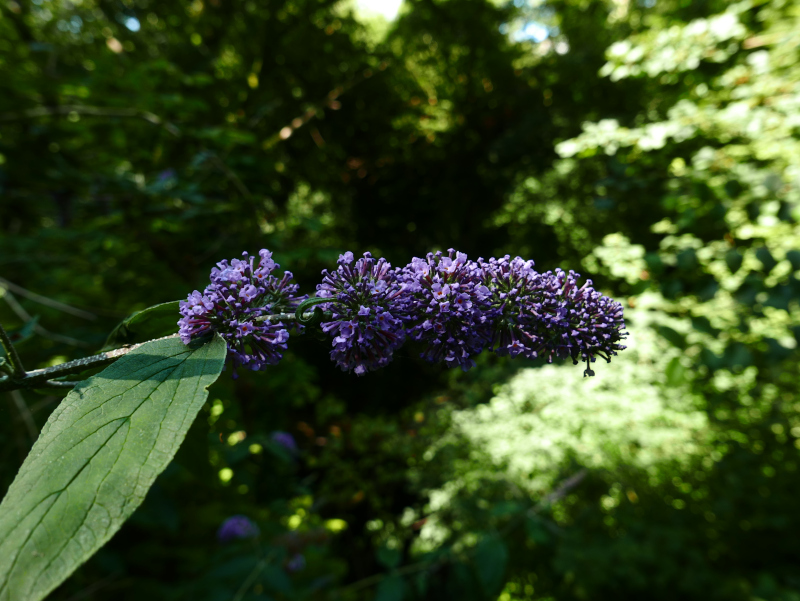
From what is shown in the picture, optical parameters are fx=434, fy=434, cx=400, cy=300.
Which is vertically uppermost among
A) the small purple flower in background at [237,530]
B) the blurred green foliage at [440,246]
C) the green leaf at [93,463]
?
the blurred green foliage at [440,246]

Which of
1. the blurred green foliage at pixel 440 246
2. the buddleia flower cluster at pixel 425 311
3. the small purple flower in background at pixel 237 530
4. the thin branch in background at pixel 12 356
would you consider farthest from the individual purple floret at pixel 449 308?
the small purple flower in background at pixel 237 530

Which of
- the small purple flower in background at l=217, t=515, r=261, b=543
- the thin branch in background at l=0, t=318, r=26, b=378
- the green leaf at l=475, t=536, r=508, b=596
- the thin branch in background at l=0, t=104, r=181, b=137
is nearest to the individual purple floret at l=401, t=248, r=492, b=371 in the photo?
the thin branch in background at l=0, t=318, r=26, b=378

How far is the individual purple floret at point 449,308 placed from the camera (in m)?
0.89

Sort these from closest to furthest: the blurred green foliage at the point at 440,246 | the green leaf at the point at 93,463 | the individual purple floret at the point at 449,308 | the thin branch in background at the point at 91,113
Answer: the green leaf at the point at 93,463
the individual purple floret at the point at 449,308
the thin branch in background at the point at 91,113
the blurred green foliage at the point at 440,246

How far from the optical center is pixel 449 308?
89cm

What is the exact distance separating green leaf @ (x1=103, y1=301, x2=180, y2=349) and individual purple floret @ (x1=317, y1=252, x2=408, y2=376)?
0.30 metres

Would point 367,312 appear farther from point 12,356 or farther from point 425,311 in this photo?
point 12,356

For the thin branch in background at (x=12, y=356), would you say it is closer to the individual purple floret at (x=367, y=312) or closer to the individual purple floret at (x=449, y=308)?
the individual purple floret at (x=367, y=312)

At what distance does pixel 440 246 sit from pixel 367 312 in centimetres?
648

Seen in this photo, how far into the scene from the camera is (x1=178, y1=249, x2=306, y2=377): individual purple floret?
797mm

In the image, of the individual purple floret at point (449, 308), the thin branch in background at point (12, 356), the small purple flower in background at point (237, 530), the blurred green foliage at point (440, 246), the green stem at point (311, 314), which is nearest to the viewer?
the thin branch in background at point (12, 356)

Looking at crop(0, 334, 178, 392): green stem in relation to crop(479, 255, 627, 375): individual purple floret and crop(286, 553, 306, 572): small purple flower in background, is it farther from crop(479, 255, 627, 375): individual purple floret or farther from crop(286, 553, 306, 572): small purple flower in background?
crop(286, 553, 306, 572): small purple flower in background

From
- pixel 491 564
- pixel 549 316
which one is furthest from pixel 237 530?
pixel 549 316

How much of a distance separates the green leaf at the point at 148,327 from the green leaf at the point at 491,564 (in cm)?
193
